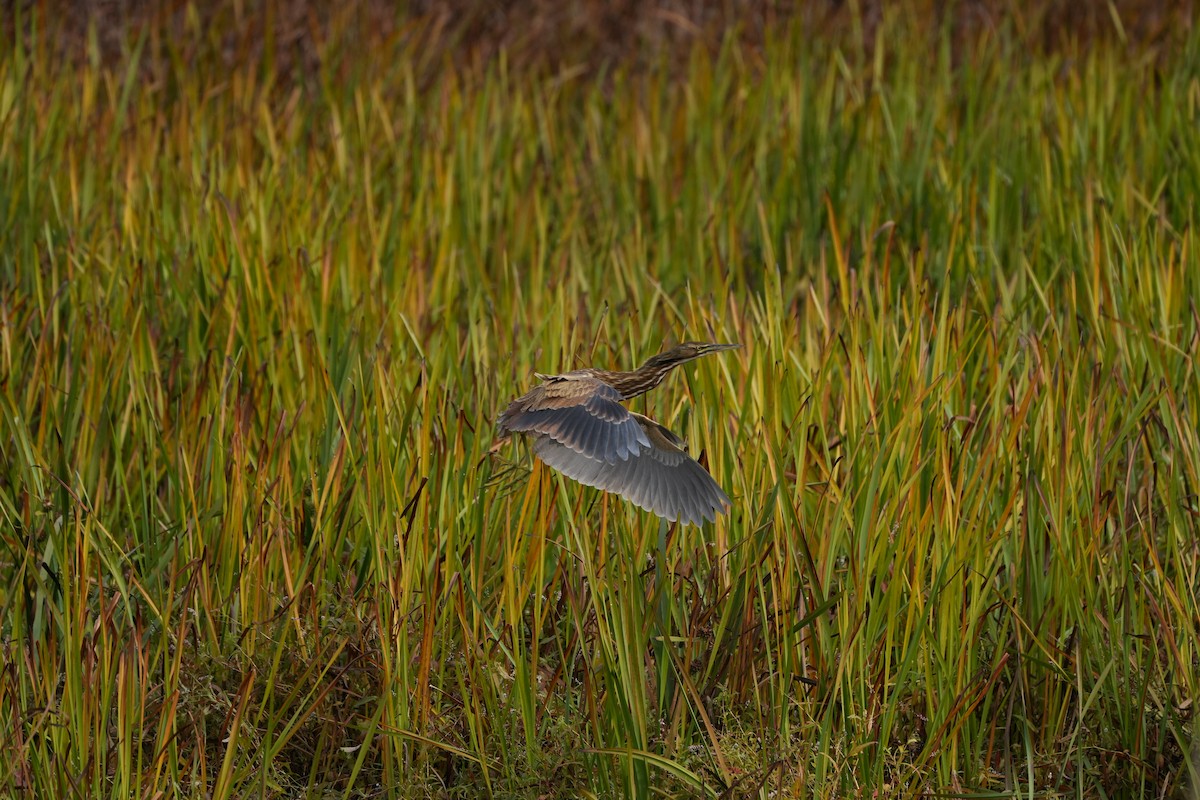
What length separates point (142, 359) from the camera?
2660 mm

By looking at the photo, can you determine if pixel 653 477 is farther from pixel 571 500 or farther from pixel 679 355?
pixel 571 500

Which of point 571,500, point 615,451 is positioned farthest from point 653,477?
point 571,500

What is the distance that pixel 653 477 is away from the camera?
6.07 feet

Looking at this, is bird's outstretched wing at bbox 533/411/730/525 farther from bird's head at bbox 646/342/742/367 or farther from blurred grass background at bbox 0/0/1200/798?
bird's head at bbox 646/342/742/367

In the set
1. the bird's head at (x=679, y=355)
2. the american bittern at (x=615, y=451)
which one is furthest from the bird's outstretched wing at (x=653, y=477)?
the bird's head at (x=679, y=355)

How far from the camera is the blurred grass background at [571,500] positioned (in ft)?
6.31

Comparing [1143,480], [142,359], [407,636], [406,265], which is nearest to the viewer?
[407,636]

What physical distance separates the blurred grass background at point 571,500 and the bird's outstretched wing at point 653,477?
0.30ft

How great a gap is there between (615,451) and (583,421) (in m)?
0.06

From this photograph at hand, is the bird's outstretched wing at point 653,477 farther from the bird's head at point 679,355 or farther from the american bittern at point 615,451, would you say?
the bird's head at point 679,355

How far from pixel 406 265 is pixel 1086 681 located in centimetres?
173

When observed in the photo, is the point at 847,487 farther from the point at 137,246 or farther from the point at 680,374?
the point at 137,246

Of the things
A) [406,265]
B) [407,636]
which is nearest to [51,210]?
[406,265]

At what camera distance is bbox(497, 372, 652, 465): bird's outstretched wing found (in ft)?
5.95
